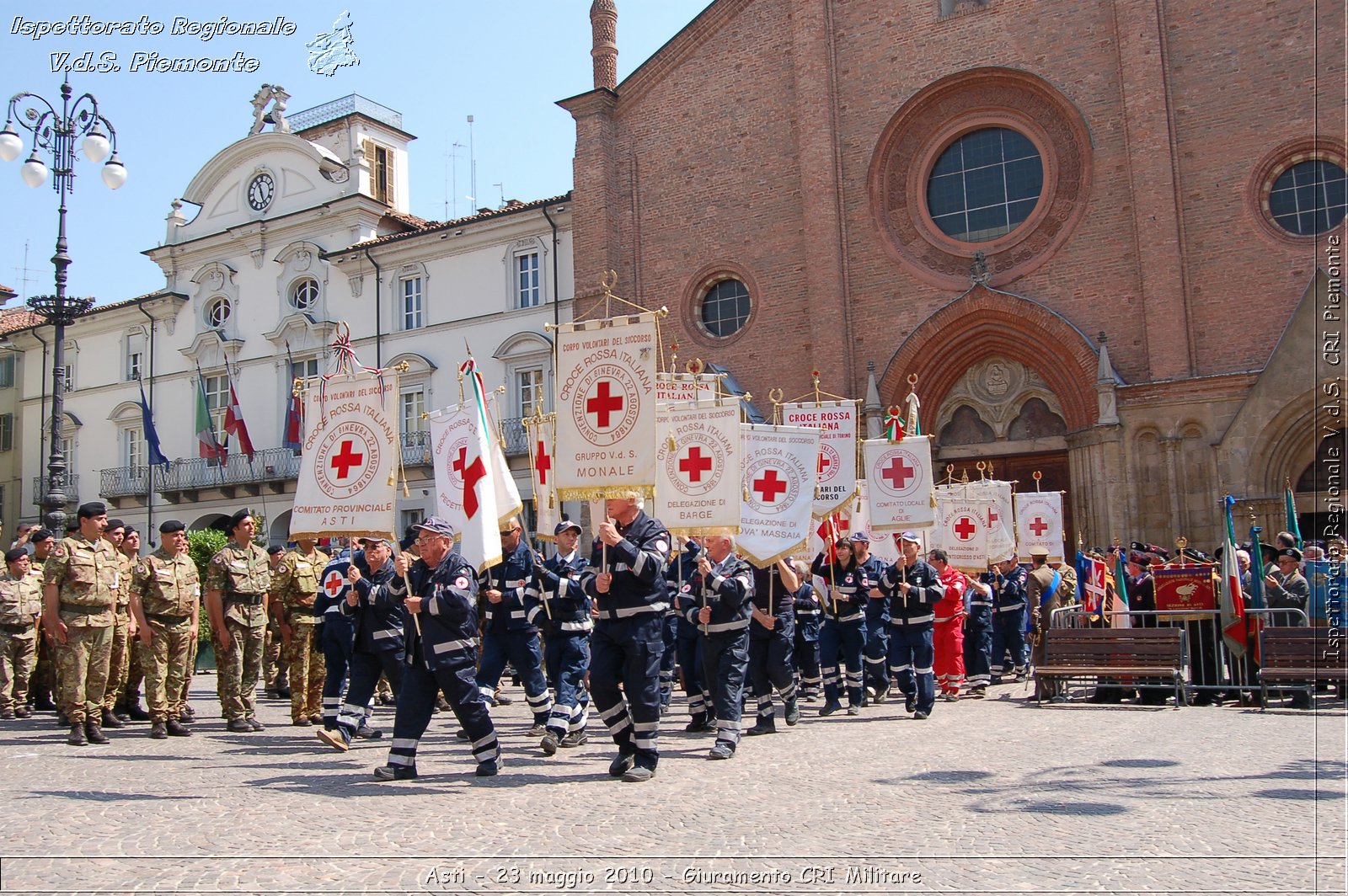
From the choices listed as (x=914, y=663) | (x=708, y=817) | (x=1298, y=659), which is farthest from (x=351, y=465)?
(x=1298, y=659)

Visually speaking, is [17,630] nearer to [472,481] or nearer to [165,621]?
[165,621]

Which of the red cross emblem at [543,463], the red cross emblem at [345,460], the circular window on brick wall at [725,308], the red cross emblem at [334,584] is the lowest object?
the red cross emblem at [334,584]

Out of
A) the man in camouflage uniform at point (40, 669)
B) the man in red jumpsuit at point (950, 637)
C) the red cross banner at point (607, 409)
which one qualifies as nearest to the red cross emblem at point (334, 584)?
the red cross banner at point (607, 409)

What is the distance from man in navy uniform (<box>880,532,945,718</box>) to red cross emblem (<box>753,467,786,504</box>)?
1.72 m

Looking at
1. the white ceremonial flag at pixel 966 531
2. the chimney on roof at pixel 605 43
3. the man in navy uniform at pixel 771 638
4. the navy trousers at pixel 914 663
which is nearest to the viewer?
the man in navy uniform at pixel 771 638

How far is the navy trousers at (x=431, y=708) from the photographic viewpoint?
26.4 feet

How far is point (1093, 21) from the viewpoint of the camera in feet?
77.9

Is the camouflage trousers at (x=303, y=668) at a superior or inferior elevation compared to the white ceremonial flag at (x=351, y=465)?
inferior

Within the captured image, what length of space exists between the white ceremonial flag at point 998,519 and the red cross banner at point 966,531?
0.37 meters

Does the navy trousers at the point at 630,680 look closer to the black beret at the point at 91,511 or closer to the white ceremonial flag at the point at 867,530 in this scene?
the black beret at the point at 91,511

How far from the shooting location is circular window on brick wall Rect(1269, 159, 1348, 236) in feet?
70.7

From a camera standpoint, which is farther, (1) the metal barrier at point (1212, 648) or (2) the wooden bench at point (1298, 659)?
(1) the metal barrier at point (1212, 648)

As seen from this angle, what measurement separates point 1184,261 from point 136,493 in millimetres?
32453

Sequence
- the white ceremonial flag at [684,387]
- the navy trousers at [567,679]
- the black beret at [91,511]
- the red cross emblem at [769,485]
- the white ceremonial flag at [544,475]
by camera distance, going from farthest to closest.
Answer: the white ceremonial flag at [544,475] < the white ceremonial flag at [684,387] < the red cross emblem at [769,485] < the black beret at [91,511] < the navy trousers at [567,679]
